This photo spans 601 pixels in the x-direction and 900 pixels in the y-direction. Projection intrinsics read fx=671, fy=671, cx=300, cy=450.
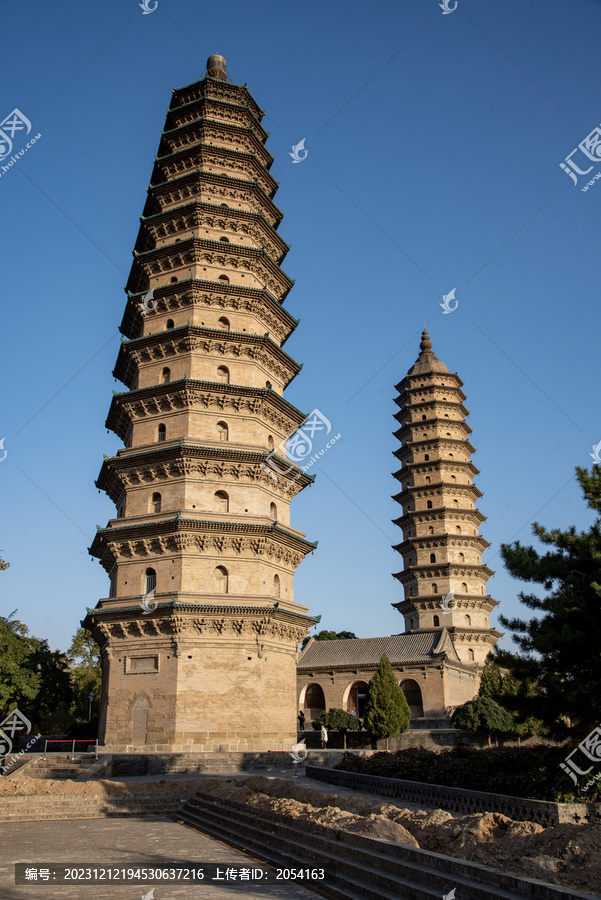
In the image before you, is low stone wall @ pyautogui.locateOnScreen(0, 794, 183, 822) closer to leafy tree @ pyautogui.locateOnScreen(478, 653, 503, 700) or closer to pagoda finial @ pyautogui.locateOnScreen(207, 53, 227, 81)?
leafy tree @ pyautogui.locateOnScreen(478, 653, 503, 700)

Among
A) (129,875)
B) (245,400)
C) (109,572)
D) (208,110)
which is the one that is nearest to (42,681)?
(109,572)

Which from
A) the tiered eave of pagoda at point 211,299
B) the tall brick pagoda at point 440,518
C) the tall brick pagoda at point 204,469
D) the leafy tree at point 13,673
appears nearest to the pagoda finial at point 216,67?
the tall brick pagoda at point 204,469

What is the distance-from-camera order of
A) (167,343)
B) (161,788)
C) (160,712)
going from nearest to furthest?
(161,788) < (160,712) < (167,343)

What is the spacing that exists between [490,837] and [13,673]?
2365 cm

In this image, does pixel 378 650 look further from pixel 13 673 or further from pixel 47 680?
pixel 13 673

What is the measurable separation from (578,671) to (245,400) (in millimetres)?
17450

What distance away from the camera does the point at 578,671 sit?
1196cm

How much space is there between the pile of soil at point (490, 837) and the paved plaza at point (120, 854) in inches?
48.0

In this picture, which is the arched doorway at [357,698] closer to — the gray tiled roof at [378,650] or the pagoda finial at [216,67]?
the gray tiled roof at [378,650]

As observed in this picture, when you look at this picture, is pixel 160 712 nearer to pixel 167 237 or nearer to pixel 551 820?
pixel 551 820

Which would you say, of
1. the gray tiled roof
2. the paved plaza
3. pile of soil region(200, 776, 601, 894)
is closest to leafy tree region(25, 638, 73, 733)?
the gray tiled roof

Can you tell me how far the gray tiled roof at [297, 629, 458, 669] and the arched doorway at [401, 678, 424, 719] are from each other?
129 centimetres

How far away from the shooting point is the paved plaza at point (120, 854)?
24.2ft

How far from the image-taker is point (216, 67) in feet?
116
